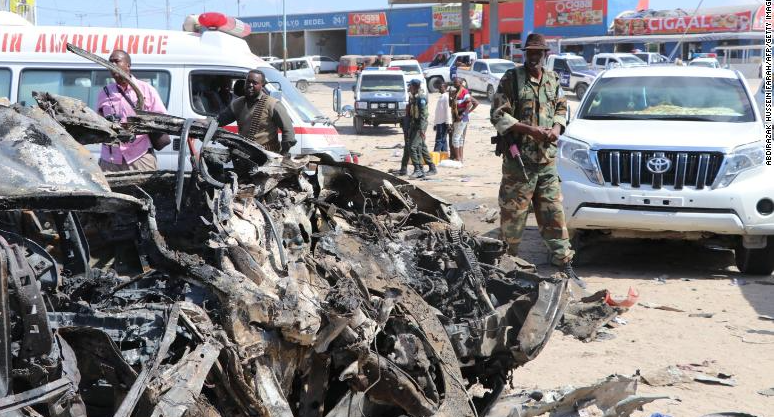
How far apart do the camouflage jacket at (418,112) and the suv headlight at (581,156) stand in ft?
22.6

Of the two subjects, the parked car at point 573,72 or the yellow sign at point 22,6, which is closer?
the yellow sign at point 22,6

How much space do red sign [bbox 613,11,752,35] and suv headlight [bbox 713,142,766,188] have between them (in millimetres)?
42963

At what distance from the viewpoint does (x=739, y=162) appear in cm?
755

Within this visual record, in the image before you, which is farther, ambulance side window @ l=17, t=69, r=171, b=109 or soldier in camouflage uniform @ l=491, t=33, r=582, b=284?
ambulance side window @ l=17, t=69, r=171, b=109

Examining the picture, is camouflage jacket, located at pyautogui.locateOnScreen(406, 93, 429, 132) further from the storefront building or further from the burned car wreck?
the storefront building

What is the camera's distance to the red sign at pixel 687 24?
48625 mm

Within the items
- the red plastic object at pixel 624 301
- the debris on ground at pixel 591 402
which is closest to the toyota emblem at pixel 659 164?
the red plastic object at pixel 624 301

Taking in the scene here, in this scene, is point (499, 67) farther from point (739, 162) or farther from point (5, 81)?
point (739, 162)

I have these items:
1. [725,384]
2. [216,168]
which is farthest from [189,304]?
[725,384]

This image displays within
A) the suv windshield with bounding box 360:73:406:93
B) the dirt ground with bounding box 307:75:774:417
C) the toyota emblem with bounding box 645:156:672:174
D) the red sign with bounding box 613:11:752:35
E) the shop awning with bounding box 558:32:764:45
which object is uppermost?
the red sign with bounding box 613:11:752:35

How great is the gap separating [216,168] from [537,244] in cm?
513

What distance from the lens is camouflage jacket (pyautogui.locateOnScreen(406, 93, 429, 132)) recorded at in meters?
14.9

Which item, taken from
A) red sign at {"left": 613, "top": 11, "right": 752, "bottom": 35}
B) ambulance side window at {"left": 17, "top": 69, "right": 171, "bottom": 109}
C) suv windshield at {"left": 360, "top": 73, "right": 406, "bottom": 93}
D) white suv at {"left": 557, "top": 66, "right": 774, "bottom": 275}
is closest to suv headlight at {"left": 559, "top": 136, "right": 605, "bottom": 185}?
white suv at {"left": 557, "top": 66, "right": 774, "bottom": 275}

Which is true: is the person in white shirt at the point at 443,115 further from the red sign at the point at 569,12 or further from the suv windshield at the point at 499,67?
the red sign at the point at 569,12
